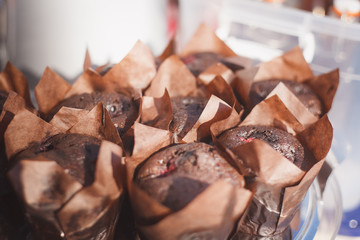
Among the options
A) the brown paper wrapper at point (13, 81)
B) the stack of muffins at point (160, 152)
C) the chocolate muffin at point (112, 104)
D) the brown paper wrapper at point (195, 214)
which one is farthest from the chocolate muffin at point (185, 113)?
the brown paper wrapper at point (13, 81)

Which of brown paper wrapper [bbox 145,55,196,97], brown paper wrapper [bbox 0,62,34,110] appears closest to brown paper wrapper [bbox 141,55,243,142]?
brown paper wrapper [bbox 145,55,196,97]

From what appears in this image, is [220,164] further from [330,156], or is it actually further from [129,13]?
[129,13]

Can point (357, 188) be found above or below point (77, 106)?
below

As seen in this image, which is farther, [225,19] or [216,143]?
[225,19]

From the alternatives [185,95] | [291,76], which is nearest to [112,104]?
[185,95]

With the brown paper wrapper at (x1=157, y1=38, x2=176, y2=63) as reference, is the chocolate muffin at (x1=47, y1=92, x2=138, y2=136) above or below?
below

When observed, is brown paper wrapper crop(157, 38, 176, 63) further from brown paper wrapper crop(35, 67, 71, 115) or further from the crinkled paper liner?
the crinkled paper liner

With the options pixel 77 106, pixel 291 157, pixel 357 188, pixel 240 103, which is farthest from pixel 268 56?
pixel 77 106
